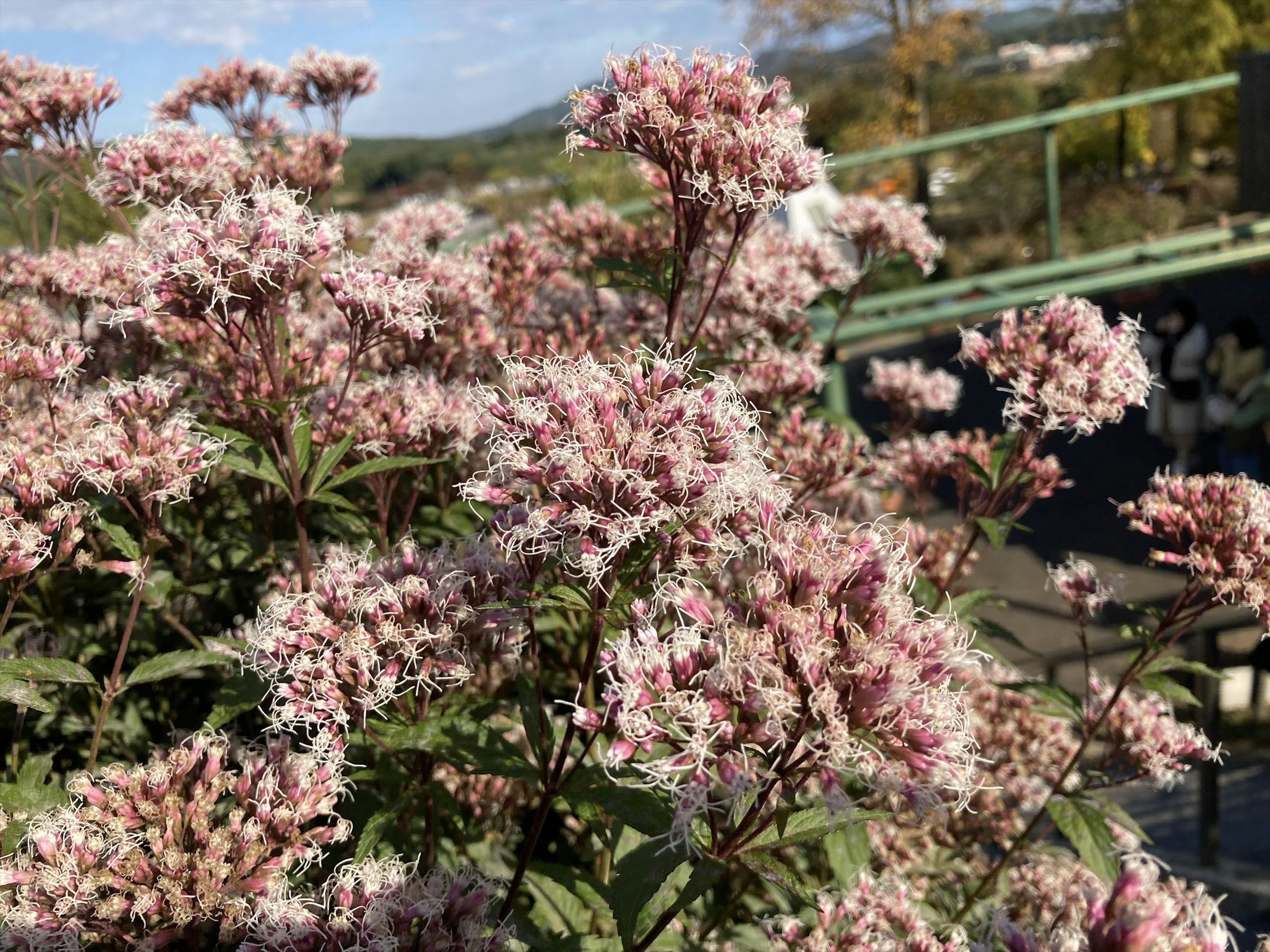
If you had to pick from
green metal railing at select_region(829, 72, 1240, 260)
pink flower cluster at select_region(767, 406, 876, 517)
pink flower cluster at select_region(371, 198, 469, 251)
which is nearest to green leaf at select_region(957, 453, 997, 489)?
pink flower cluster at select_region(767, 406, 876, 517)

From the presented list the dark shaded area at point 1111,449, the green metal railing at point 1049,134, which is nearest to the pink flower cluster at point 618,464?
the green metal railing at point 1049,134

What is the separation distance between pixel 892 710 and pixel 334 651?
1.24 m

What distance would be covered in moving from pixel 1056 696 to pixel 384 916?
7.18 ft

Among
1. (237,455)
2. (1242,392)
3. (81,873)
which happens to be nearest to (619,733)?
(81,873)

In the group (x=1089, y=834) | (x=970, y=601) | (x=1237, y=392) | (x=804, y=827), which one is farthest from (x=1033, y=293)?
(x=1237, y=392)

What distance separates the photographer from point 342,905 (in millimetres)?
1804

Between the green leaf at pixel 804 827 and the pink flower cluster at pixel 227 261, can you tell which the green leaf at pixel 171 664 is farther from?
the green leaf at pixel 804 827

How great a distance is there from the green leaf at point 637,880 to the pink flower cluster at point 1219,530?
5.56ft

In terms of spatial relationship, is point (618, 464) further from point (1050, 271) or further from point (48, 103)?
point (1050, 271)

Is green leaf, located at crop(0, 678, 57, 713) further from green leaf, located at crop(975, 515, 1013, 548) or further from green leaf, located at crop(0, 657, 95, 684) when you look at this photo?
green leaf, located at crop(975, 515, 1013, 548)

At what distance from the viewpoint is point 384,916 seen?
179 centimetres

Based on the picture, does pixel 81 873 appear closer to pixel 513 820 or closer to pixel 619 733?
pixel 619 733

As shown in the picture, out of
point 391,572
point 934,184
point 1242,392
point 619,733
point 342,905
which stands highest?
point 934,184

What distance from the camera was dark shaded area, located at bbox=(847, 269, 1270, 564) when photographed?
12148 millimetres
